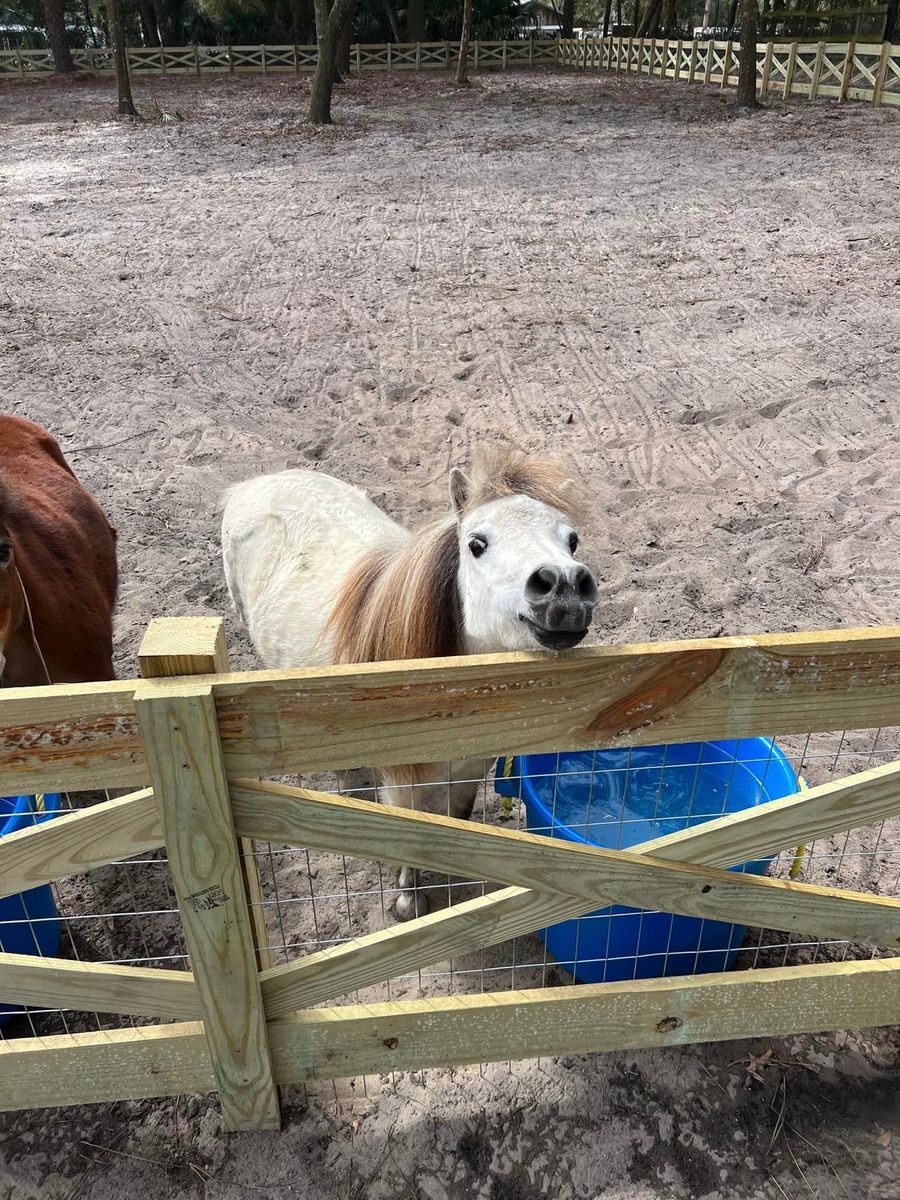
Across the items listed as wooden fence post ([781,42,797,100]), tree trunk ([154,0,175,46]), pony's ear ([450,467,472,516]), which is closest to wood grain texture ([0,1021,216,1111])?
pony's ear ([450,467,472,516])

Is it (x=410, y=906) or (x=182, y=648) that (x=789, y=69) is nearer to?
(x=410, y=906)

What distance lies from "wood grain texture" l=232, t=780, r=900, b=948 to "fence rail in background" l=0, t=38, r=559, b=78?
33162mm

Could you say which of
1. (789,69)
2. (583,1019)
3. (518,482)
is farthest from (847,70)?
(583,1019)

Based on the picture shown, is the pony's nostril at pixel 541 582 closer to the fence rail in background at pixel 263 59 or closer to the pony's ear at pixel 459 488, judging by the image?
the pony's ear at pixel 459 488

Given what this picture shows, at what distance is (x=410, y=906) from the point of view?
2.88 meters

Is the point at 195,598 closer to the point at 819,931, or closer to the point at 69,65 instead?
the point at 819,931

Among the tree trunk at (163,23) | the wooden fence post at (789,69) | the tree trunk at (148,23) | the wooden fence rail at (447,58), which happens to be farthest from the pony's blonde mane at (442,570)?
the tree trunk at (163,23)

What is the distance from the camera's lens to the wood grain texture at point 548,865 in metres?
1.65

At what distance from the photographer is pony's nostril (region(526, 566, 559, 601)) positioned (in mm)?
1912

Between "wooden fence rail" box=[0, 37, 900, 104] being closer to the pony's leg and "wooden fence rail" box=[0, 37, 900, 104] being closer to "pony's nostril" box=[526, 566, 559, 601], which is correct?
the pony's leg

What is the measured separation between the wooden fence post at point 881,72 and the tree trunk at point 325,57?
1099cm

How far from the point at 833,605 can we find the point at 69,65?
1339 inches

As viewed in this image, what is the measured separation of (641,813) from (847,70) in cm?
1994

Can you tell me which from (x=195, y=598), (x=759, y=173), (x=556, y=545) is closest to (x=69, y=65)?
(x=759, y=173)
